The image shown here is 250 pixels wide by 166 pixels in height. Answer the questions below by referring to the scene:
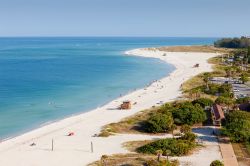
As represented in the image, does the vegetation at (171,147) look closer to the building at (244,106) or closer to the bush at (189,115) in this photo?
the bush at (189,115)

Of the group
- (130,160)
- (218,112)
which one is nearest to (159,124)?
(218,112)

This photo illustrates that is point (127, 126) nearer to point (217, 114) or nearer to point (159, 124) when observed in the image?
point (159, 124)

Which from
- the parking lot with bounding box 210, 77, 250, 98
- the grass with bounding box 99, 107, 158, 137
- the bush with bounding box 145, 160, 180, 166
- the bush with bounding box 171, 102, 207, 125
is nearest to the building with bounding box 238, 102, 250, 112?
the bush with bounding box 171, 102, 207, 125

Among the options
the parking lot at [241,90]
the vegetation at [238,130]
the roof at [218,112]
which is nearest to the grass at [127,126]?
the roof at [218,112]

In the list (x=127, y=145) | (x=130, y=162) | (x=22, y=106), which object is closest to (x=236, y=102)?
(x=127, y=145)

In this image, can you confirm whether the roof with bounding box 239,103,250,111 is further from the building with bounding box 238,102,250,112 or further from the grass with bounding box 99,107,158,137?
the grass with bounding box 99,107,158,137

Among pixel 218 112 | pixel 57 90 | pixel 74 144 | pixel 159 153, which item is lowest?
pixel 57 90
